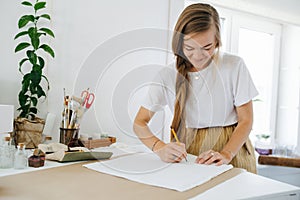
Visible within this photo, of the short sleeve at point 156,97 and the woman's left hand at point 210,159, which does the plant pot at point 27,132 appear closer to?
the short sleeve at point 156,97

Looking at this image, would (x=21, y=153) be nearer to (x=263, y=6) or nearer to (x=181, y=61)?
(x=181, y=61)

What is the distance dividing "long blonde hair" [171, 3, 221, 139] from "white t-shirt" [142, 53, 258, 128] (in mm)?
21

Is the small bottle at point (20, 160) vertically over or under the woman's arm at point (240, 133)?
under

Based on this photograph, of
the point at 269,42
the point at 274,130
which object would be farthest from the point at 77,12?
the point at 274,130

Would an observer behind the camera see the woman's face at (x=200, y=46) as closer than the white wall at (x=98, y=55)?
Yes

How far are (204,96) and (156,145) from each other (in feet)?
0.80

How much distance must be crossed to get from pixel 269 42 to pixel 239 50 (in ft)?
1.05

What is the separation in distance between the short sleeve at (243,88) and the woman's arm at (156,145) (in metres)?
0.27

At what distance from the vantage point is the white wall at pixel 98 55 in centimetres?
136

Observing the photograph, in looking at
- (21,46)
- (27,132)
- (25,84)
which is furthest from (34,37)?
(27,132)

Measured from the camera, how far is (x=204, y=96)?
1169 mm

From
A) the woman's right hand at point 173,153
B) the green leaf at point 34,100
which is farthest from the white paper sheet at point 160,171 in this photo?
the green leaf at point 34,100

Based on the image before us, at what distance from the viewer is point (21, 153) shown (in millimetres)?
892

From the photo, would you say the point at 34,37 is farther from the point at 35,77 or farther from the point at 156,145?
the point at 156,145
